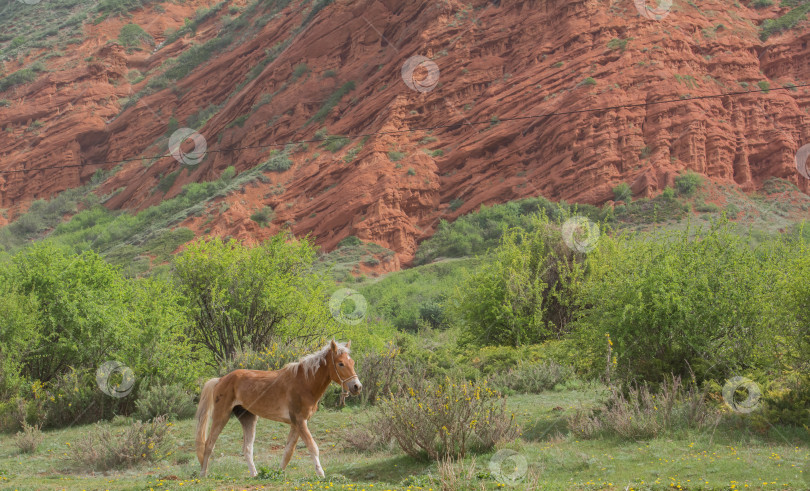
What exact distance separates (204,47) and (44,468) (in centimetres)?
9693

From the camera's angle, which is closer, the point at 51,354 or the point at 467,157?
the point at 51,354

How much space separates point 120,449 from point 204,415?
98.5 inches

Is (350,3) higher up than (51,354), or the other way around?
(350,3)

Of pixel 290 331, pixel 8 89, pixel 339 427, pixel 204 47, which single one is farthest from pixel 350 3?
pixel 339 427

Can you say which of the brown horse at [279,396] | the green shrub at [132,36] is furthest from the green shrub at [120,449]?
the green shrub at [132,36]

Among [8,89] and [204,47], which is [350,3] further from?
[8,89]

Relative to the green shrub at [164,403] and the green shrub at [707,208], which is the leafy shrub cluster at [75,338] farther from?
the green shrub at [707,208]

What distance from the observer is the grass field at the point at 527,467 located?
6840 millimetres

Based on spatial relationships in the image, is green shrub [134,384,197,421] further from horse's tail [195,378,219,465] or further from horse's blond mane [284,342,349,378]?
horse's blond mane [284,342,349,378]

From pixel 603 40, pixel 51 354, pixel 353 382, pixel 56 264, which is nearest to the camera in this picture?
pixel 353 382

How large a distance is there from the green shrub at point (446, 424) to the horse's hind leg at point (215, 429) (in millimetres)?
2240

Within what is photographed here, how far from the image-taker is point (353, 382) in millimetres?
7102

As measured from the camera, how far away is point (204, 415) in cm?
818

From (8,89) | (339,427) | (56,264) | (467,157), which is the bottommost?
(339,427)
